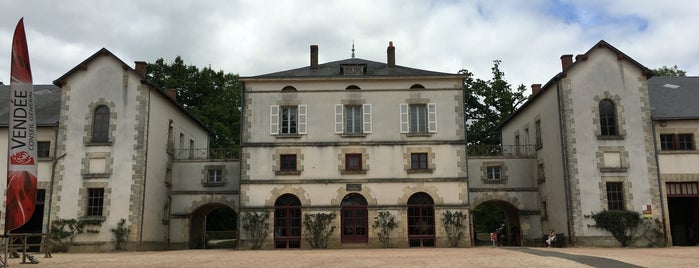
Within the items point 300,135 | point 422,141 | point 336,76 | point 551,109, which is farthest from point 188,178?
point 551,109

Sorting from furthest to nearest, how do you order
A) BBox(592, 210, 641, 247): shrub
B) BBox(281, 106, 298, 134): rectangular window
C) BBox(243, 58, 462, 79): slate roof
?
BBox(243, 58, 462, 79): slate roof → BBox(281, 106, 298, 134): rectangular window → BBox(592, 210, 641, 247): shrub

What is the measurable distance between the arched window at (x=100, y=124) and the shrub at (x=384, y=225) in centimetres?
1261

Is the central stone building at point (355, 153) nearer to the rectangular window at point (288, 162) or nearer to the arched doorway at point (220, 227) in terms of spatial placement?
the rectangular window at point (288, 162)

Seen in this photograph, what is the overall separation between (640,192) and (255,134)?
17034mm

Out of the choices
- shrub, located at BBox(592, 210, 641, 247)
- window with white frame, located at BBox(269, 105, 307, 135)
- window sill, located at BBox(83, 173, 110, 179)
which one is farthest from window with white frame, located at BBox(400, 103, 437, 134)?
window sill, located at BBox(83, 173, 110, 179)

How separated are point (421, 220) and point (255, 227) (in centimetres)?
745

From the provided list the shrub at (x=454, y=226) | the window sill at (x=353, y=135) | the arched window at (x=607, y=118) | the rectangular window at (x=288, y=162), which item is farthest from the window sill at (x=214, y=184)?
the arched window at (x=607, y=118)

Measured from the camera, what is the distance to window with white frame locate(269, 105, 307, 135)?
2852 cm

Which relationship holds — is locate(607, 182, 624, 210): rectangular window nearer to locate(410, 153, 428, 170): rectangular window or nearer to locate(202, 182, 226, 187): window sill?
locate(410, 153, 428, 170): rectangular window

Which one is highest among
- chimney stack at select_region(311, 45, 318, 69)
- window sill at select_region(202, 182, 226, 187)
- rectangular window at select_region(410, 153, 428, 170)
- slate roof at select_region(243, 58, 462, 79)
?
chimney stack at select_region(311, 45, 318, 69)

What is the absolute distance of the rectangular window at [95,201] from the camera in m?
26.6

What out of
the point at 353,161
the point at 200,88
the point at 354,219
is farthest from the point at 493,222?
the point at 200,88

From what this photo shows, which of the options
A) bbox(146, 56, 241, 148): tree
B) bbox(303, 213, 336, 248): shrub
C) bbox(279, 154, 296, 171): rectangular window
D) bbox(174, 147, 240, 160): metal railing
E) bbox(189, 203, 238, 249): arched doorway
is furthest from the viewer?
bbox(146, 56, 241, 148): tree

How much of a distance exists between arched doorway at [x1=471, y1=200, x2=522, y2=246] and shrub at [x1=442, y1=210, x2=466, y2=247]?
162 inches
